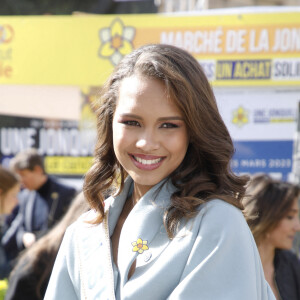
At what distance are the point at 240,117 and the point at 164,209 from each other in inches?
123

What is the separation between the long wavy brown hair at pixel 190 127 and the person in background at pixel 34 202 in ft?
11.5

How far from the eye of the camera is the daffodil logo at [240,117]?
4637 mm

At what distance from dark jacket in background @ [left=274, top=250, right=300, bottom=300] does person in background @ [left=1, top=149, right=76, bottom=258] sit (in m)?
2.06

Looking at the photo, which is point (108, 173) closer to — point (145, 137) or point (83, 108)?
point (145, 137)

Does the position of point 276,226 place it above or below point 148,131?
below

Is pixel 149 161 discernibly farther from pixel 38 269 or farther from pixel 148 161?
pixel 38 269

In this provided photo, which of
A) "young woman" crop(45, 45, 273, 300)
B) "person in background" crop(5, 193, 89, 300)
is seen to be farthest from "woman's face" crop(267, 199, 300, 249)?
"young woman" crop(45, 45, 273, 300)

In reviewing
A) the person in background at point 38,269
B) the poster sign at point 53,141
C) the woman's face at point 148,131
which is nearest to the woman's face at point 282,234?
the person in background at point 38,269

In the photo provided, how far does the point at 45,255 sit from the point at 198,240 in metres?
1.81

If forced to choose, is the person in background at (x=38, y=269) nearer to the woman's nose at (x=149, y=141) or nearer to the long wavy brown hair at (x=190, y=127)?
the long wavy brown hair at (x=190, y=127)

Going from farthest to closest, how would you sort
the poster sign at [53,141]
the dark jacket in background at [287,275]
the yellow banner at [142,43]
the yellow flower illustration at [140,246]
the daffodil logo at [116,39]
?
the poster sign at [53,141]
the daffodil logo at [116,39]
the yellow banner at [142,43]
the dark jacket in background at [287,275]
the yellow flower illustration at [140,246]

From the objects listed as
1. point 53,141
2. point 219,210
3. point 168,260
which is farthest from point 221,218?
point 53,141

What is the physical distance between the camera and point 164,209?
163cm

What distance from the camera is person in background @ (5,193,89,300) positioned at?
122 inches
